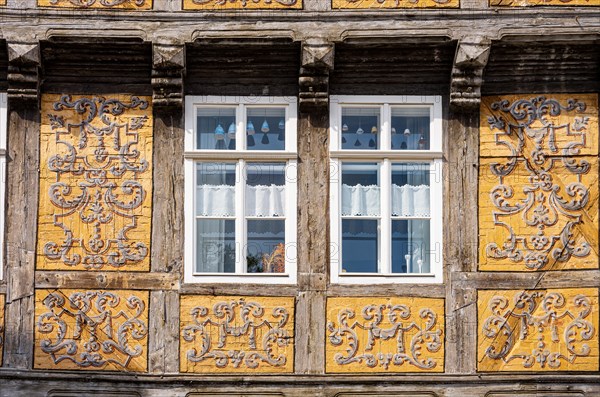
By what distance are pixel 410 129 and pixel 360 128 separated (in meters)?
0.44

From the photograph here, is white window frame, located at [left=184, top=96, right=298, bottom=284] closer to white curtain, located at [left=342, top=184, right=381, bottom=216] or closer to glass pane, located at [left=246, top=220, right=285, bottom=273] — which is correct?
glass pane, located at [left=246, top=220, right=285, bottom=273]

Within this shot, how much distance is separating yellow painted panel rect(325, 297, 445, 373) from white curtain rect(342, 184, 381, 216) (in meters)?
0.82

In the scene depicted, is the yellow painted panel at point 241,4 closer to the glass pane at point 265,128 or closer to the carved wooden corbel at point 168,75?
the carved wooden corbel at point 168,75

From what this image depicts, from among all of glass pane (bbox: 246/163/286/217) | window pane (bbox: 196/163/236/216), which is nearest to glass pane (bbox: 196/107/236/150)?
window pane (bbox: 196/163/236/216)

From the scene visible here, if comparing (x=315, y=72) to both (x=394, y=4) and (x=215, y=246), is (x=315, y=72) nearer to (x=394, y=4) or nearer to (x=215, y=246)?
(x=394, y=4)

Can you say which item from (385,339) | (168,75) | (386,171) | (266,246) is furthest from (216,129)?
(385,339)

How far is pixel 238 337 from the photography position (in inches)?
394

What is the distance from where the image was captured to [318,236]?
10203 mm

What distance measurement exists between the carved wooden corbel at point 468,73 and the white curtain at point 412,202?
2.62ft

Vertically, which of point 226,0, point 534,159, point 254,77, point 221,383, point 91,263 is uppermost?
point 226,0

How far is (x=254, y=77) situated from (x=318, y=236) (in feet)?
4.94

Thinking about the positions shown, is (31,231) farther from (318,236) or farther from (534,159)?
(534,159)

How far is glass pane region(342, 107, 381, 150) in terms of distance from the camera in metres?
10.4

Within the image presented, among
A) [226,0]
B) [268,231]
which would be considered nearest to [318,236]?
[268,231]
